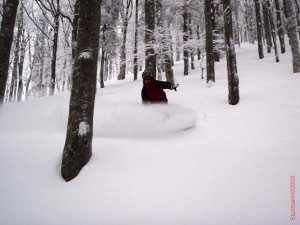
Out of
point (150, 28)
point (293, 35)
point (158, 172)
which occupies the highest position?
point (150, 28)

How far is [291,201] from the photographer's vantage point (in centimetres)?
221

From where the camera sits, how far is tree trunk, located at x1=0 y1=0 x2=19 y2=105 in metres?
4.63

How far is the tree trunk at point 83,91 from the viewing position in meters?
2.89

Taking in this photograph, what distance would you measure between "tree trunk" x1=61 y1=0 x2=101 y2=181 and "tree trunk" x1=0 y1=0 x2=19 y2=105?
2.75 m

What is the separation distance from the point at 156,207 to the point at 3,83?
4.48 metres

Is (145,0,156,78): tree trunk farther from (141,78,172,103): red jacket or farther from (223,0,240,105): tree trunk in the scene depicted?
(141,78,172,103): red jacket

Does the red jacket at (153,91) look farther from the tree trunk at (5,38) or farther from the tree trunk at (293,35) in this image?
the tree trunk at (293,35)

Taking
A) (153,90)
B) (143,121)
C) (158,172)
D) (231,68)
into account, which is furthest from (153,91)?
(231,68)

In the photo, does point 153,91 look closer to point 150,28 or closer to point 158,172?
point 158,172

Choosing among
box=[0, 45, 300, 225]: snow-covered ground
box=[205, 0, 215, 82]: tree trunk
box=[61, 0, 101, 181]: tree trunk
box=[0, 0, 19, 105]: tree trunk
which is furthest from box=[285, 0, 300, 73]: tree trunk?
box=[0, 0, 19, 105]: tree trunk

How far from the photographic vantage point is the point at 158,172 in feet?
9.09

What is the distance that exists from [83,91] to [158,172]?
1541 millimetres

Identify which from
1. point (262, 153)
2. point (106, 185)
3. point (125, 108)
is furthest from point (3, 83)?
point (262, 153)

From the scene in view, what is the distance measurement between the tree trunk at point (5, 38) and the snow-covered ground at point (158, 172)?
1.21 meters
